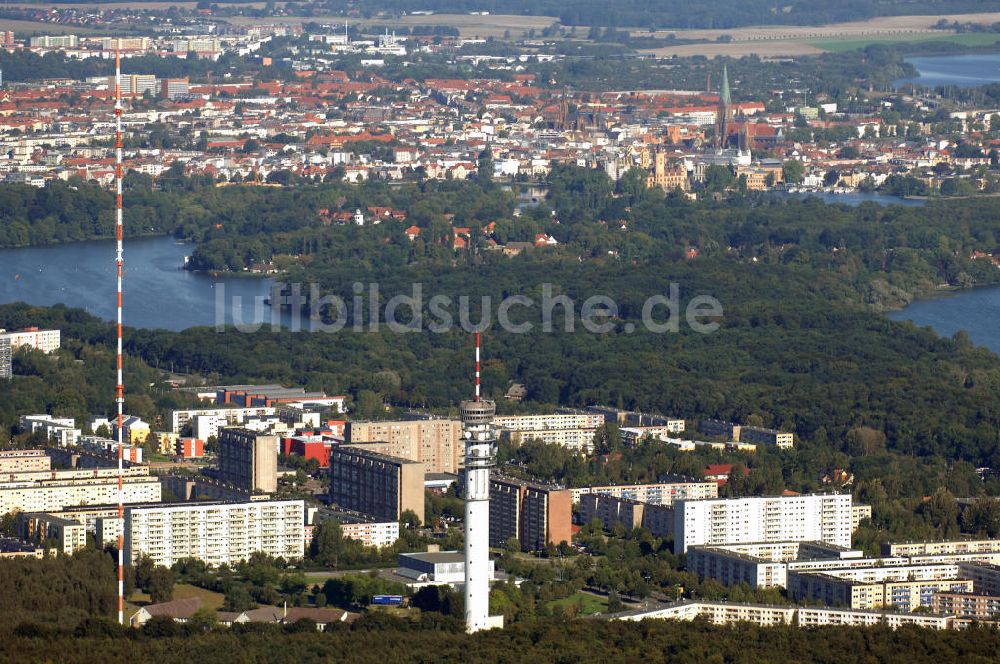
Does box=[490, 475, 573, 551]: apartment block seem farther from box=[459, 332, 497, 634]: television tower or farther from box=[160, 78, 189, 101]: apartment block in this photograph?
box=[160, 78, 189, 101]: apartment block

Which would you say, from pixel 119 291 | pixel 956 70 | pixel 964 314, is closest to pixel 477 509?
pixel 119 291

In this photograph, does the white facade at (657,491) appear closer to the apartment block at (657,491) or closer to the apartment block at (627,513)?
the apartment block at (657,491)

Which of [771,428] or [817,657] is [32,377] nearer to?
[771,428]

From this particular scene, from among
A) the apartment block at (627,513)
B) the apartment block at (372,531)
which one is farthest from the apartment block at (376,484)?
the apartment block at (627,513)

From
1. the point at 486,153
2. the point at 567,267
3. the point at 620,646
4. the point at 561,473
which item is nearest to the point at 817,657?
the point at 620,646

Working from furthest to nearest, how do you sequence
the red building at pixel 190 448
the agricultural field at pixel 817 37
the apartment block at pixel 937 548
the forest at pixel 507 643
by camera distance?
the agricultural field at pixel 817 37 < the red building at pixel 190 448 < the apartment block at pixel 937 548 < the forest at pixel 507 643

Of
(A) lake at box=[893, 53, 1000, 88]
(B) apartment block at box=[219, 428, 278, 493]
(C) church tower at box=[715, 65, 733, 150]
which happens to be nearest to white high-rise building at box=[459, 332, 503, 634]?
(B) apartment block at box=[219, 428, 278, 493]
